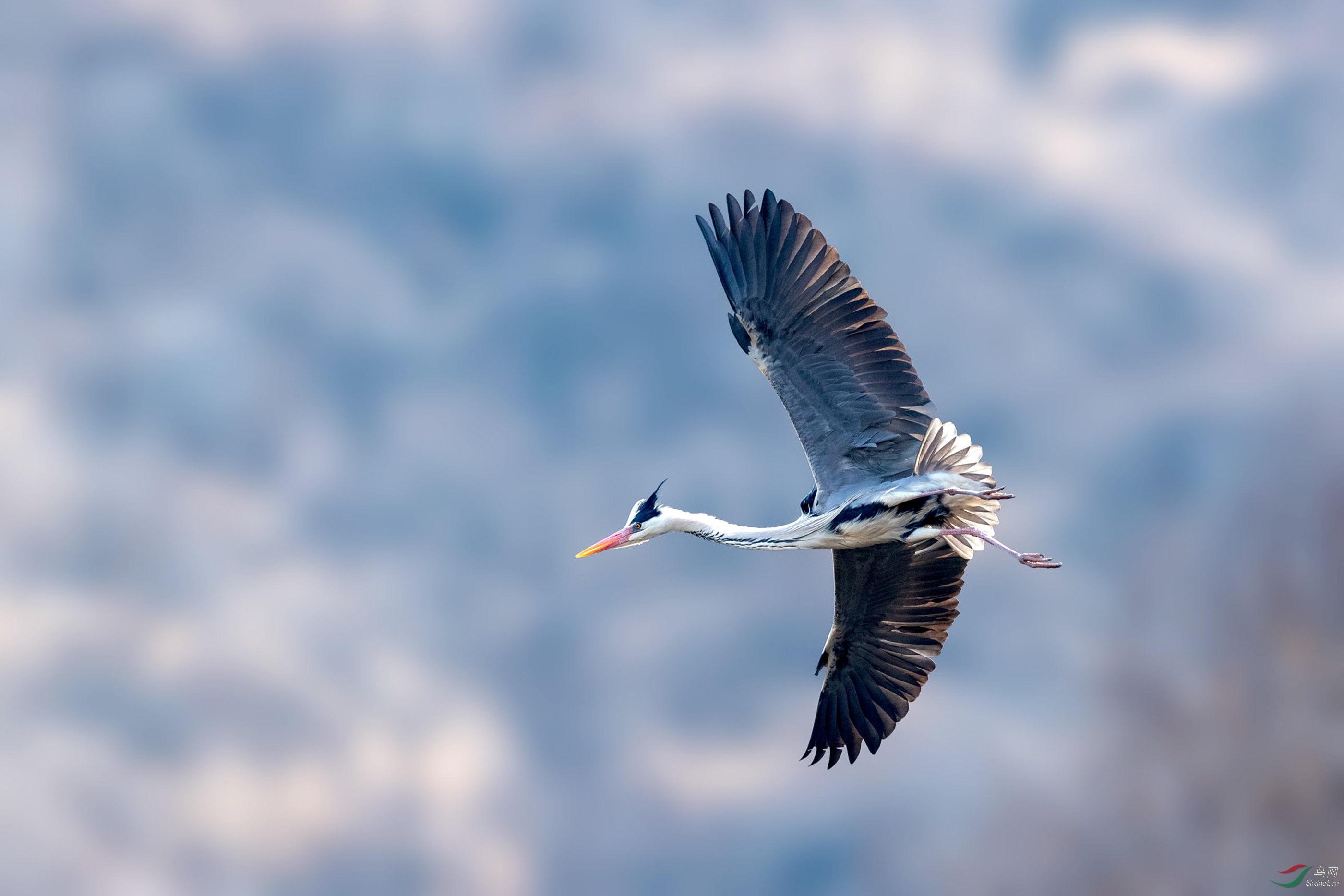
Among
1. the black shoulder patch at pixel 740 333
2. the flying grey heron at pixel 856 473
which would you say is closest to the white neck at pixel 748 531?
the flying grey heron at pixel 856 473

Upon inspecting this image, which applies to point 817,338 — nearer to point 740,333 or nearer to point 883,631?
point 740,333

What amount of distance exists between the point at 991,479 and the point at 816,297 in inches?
108

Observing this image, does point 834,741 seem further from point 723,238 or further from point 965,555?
point 723,238

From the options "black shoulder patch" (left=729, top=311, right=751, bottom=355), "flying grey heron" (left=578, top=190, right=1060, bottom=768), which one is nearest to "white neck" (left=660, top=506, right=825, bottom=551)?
"flying grey heron" (left=578, top=190, right=1060, bottom=768)

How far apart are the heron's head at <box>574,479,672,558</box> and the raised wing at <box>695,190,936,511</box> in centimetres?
260

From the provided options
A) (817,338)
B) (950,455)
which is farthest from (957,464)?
(817,338)

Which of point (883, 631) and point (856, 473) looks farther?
point (883, 631)

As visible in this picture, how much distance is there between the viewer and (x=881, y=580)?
57.9 feet

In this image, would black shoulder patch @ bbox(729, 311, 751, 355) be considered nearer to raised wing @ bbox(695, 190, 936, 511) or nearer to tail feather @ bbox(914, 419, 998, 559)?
raised wing @ bbox(695, 190, 936, 511)

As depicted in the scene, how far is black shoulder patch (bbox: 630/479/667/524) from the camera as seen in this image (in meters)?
18.7

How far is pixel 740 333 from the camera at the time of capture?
16.6 metres

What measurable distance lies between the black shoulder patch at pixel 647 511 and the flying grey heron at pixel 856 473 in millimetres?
913

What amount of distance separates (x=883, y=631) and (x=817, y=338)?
143 inches

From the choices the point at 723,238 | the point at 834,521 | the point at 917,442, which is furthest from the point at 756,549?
the point at 723,238
